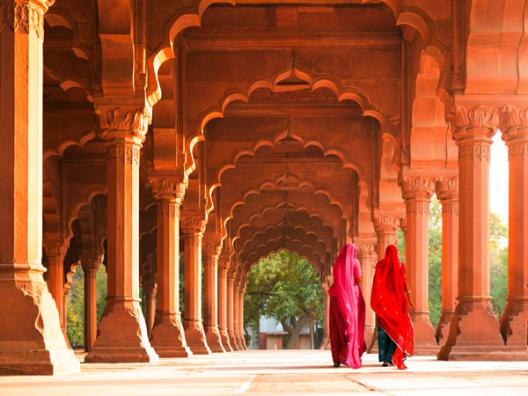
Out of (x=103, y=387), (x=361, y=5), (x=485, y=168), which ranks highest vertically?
(x=361, y=5)


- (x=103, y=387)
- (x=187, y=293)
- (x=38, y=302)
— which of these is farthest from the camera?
(x=187, y=293)

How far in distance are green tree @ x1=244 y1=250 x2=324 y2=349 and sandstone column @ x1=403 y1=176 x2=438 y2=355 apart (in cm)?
4312

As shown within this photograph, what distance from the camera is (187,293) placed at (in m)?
23.3

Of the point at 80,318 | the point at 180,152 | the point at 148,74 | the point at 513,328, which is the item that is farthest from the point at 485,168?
the point at 80,318

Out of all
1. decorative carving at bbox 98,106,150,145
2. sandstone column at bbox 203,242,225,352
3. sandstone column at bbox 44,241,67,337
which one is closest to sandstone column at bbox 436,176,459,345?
decorative carving at bbox 98,106,150,145

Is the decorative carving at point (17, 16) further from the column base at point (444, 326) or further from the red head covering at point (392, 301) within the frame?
the column base at point (444, 326)

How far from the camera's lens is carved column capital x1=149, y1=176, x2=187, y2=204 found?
1934 cm

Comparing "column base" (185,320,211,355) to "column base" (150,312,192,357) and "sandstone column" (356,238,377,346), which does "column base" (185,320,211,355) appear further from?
"sandstone column" (356,238,377,346)

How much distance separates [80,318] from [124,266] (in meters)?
55.9

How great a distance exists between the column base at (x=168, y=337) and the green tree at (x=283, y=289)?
44.2 metres

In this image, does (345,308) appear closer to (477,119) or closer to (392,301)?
(392,301)

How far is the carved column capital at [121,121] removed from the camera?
1427cm

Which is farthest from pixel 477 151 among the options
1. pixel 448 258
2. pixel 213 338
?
pixel 213 338

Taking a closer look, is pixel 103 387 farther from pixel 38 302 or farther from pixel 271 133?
pixel 271 133
